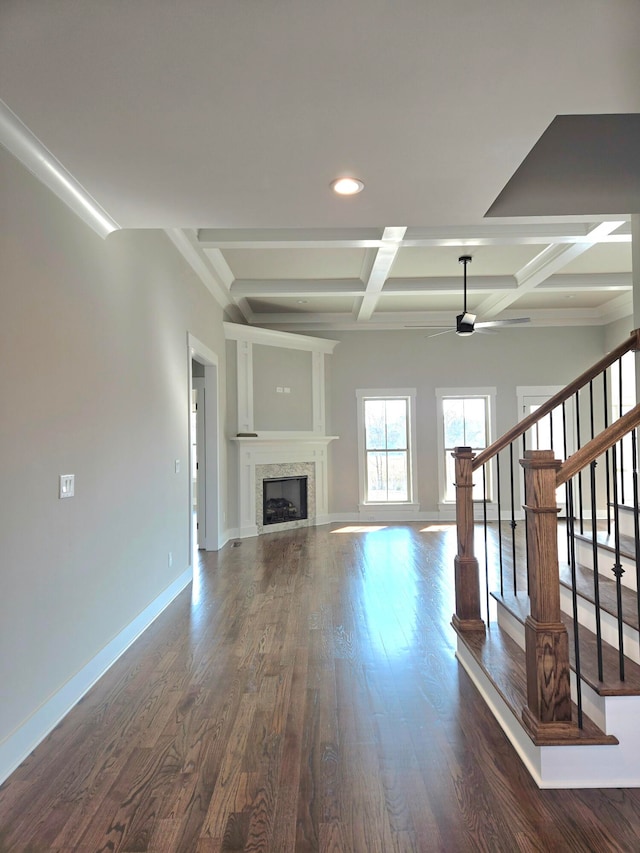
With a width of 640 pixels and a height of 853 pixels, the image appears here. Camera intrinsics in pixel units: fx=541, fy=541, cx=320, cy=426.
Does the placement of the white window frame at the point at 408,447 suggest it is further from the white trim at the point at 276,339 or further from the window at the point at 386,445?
the white trim at the point at 276,339

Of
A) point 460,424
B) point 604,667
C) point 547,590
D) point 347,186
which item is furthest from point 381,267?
point 604,667

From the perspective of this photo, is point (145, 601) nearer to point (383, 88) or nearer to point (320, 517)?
point (383, 88)

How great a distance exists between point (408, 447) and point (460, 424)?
3.04 feet

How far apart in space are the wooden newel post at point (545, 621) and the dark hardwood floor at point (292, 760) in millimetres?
250

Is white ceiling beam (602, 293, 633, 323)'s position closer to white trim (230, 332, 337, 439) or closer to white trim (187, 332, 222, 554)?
white trim (230, 332, 337, 439)

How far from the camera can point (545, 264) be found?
239 inches

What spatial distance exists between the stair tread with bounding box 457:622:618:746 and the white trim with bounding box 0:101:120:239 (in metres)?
3.01

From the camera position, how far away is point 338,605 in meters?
4.16

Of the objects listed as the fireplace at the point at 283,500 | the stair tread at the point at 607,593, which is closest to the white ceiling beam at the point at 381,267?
the fireplace at the point at 283,500

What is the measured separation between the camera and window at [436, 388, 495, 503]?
864 cm

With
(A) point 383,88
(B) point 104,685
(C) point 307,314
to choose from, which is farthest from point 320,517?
(A) point 383,88

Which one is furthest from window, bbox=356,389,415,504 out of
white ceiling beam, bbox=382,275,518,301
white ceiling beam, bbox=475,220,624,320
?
white ceiling beam, bbox=382,275,518,301

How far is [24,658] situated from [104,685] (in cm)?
73

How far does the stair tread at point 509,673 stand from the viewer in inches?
76.5
